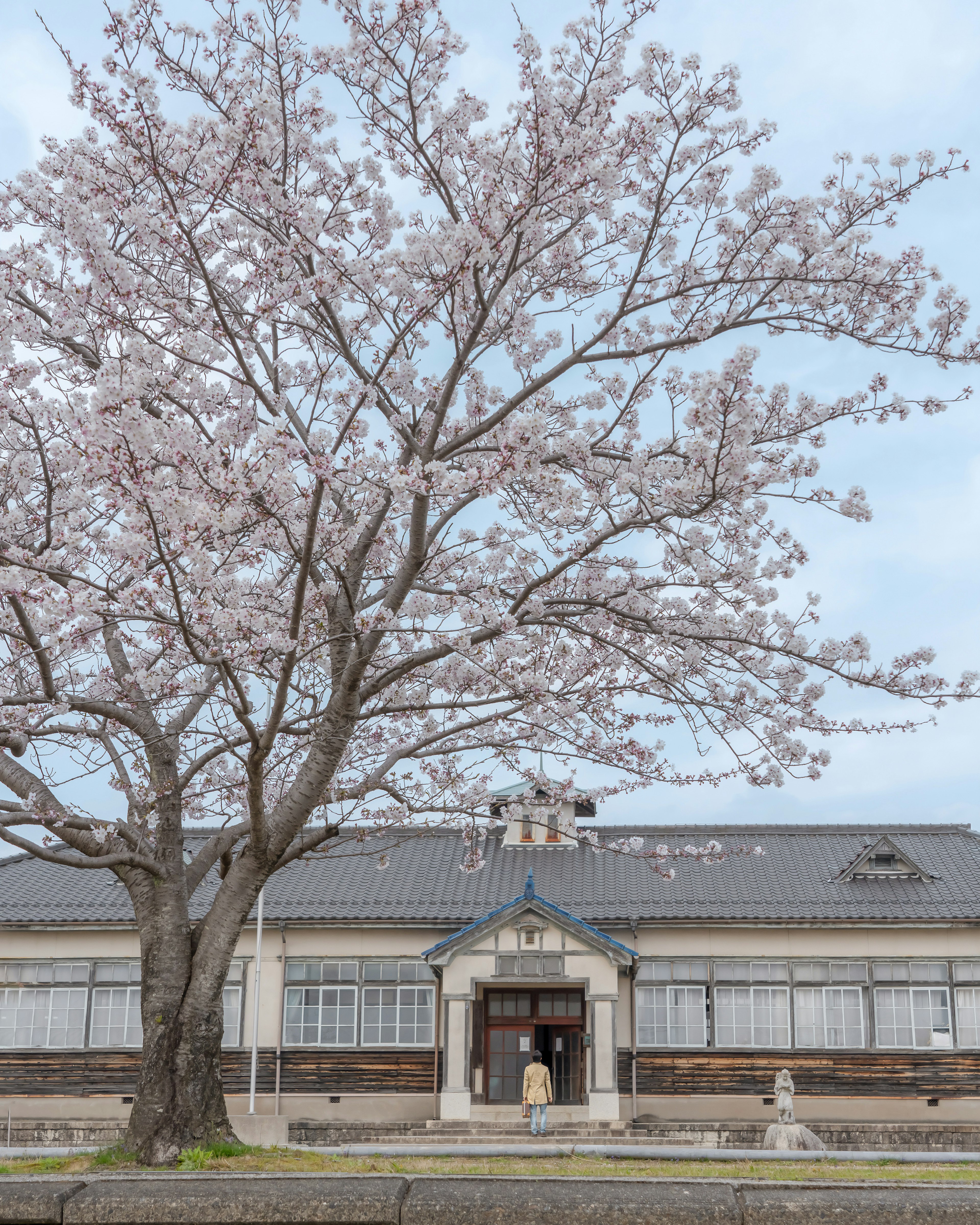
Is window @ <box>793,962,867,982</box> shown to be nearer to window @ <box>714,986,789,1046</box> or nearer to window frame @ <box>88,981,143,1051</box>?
window @ <box>714,986,789,1046</box>

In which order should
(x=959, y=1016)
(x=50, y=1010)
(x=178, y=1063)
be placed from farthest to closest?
1. (x=50, y=1010)
2. (x=959, y=1016)
3. (x=178, y=1063)

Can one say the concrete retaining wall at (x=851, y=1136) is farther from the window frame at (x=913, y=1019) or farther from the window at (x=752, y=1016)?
the window at (x=752, y=1016)

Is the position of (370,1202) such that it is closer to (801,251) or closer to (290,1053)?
(801,251)

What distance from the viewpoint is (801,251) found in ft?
27.9

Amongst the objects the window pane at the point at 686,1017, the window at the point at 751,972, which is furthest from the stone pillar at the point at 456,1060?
the window at the point at 751,972

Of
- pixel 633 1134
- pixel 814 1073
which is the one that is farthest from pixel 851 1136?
pixel 633 1134

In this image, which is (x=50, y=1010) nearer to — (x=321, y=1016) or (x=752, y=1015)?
(x=321, y=1016)

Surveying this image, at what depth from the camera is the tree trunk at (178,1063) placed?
8.64m

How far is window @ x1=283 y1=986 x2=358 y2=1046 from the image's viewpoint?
20.4 m

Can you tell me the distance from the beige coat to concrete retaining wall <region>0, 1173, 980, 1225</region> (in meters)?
14.7

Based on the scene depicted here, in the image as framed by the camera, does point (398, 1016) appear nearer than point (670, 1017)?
No

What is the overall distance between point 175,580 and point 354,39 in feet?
14.8

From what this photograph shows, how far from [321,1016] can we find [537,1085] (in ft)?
15.9

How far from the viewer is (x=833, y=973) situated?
20.2 m
